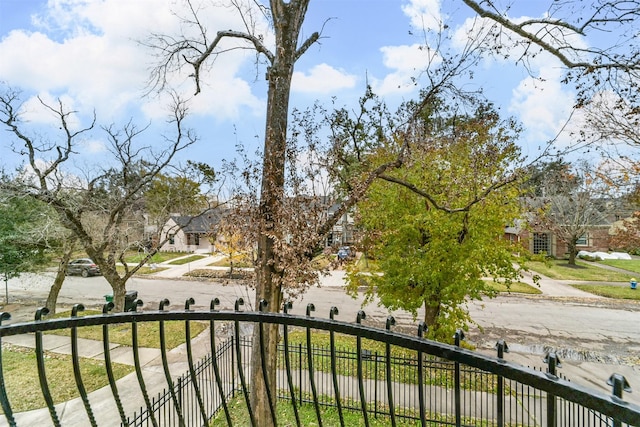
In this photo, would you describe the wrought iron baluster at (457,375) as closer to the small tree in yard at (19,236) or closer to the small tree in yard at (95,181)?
the small tree in yard at (95,181)

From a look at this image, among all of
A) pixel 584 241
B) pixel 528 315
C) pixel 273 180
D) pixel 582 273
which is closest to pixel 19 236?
pixel 273 180

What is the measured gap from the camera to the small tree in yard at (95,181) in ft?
31.2

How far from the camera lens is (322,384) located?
680cm

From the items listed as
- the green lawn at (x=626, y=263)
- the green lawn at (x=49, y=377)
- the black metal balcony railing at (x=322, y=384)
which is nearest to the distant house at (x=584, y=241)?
the green lawn at (x=626, y=263)

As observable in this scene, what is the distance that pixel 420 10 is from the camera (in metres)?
5.97

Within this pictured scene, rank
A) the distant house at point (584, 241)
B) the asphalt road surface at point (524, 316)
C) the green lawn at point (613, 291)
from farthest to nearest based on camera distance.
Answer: the distant house at point (584, 241)
the green lawn at point (613, 291)
the asphalt road surface at point (524, 316)

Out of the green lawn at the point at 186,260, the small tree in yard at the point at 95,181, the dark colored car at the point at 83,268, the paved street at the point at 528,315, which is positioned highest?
the small tree in yard at the point at 95,181

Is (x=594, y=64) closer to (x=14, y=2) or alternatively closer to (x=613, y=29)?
(x=613, y=29)

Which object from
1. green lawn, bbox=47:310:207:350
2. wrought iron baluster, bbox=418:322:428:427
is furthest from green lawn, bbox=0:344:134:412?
wrought iron baluster, bbox=418:322:428:427

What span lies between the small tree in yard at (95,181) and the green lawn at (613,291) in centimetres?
1925

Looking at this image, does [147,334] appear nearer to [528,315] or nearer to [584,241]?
[528,315]

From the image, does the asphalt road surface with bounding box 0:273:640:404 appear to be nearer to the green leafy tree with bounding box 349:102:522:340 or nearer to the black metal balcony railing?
the green leafy tree with bounding box 349:102:522:340

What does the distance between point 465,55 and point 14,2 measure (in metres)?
8.77

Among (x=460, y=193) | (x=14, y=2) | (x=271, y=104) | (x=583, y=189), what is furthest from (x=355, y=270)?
(x=583, y=189)
